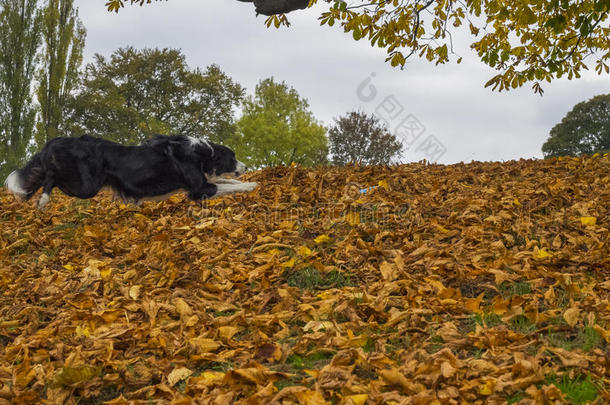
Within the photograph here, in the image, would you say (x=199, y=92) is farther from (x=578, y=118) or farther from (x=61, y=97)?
(x=578, y=118)

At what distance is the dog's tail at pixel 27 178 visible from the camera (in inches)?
237

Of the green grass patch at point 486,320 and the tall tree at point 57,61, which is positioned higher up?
the tall tree at point 57,61

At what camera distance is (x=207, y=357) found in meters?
3.27

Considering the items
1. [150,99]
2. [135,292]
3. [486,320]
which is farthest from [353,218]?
[150,99]

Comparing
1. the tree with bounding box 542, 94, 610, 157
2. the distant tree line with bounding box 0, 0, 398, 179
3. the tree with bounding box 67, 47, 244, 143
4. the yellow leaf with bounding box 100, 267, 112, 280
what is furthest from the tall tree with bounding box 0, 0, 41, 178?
the tree with bounding box 542, 94, 610, 157

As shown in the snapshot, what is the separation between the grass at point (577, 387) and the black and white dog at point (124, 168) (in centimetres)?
434

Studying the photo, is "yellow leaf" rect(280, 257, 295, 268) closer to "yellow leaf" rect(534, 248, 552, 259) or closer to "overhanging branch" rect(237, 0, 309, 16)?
"yellow leaf" rect(534, 248, 552, 259)

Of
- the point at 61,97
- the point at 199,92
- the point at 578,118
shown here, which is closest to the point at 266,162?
the point at 199,92

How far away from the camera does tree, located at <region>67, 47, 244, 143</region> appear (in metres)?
30.0

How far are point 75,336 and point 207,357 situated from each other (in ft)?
4.31

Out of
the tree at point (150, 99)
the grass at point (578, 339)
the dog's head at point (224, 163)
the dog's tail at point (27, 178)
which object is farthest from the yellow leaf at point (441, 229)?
the tree at point (150, 99)

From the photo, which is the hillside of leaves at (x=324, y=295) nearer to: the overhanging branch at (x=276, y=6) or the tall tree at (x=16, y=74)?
the overhanging branch at (x=276, y=6)

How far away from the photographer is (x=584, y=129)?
25.5 meters

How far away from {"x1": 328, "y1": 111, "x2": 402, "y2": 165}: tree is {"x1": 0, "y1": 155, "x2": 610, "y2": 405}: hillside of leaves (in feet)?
69.7
